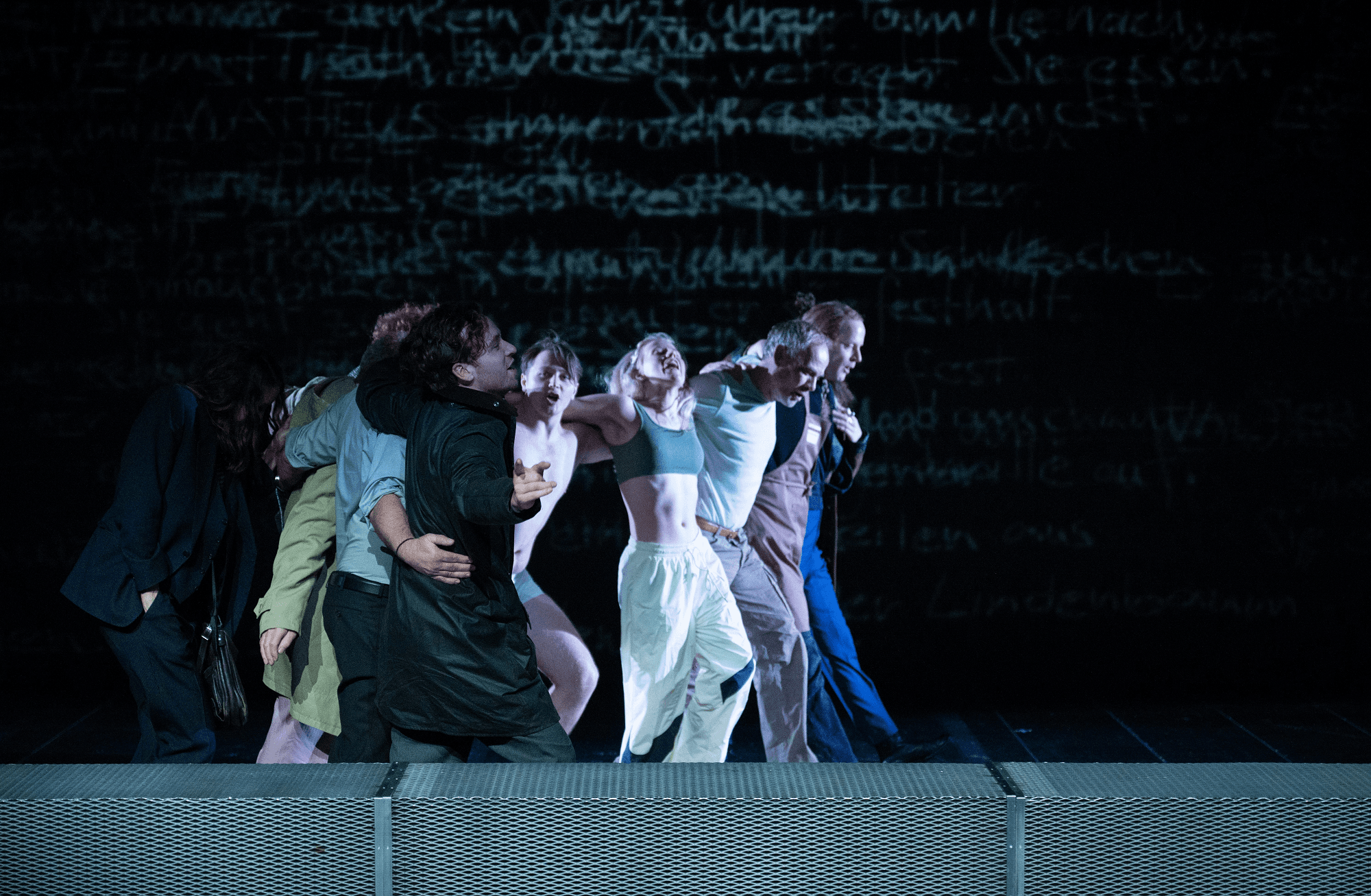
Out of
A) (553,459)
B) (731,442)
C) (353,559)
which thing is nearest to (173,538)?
(353,559)

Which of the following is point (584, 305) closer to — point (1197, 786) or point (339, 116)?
point (339, 116)

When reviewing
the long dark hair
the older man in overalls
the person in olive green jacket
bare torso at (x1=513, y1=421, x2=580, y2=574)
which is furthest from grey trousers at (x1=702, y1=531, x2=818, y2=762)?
the long dark hair

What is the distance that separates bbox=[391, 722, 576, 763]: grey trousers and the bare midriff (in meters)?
1.60

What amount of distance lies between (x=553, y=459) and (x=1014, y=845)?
3.32 metres

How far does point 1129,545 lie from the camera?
20.7ft

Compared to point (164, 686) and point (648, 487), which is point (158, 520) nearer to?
point (164, 686)

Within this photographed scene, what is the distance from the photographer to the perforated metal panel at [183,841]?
1779 mm

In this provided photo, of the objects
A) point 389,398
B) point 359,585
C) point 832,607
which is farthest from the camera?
point 832,607

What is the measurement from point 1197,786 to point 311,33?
18.2 ft

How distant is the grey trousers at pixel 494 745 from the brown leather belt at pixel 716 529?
6.01 ft

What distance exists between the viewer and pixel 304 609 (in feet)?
12.9

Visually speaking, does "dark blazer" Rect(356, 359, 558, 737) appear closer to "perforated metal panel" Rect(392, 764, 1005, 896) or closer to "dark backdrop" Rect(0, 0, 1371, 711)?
"perforated metal panel" Rect(392, 764, 1005, 896)

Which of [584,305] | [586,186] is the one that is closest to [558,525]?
[584,305]

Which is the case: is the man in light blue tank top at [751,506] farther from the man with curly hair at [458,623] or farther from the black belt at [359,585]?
the man with curly hair at [458,623]
